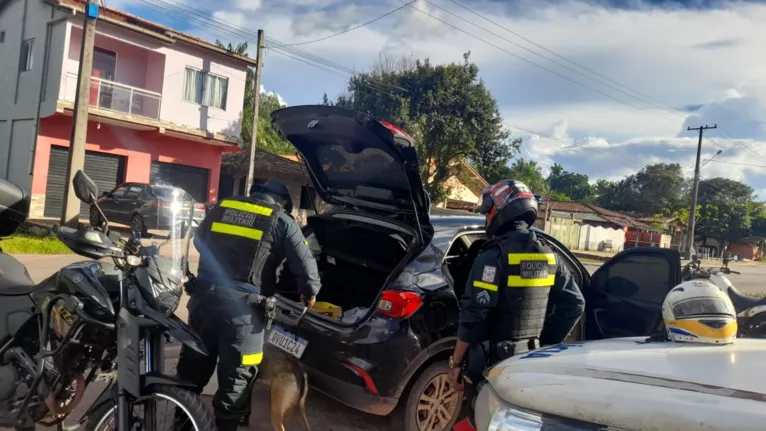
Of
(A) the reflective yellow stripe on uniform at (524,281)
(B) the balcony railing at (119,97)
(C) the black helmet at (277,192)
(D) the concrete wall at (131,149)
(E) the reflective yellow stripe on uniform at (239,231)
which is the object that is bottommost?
(A) the reflective yellow stripe on uniform at (524,281)

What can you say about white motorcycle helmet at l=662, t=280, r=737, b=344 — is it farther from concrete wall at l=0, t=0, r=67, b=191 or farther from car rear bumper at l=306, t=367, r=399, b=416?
concrete wall at l=0, t=0, r=67, b=191

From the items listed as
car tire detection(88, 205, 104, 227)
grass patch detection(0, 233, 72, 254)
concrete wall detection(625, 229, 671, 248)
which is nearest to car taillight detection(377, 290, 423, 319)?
car tire detection(88, 205, 104, 227)

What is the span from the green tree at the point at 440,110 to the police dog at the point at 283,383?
20.2 m

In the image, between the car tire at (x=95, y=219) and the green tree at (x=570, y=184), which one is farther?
the green tree at (x=570, y=184)

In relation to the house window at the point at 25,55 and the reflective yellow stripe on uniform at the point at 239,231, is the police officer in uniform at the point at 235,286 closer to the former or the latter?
the reflective yellow stripe on uniform at the point at 239,231

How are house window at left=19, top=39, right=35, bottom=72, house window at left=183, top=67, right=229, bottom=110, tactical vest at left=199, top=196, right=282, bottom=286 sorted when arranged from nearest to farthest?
tactical vest at left=199, top=196, right=282, bottom=286
house window at left=19, top=39, right=35, bottom=72
house window at left=183, top=67, right=229, bottom=110

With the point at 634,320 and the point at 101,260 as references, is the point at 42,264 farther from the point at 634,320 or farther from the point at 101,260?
the point at 634,320

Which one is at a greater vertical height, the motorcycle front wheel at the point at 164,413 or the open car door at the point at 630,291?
the open car door at the point at 630,291

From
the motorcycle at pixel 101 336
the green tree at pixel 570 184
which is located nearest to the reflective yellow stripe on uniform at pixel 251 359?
the motorcycle at pixel 101 336

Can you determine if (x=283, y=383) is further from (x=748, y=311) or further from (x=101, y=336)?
(x=748, y=311)

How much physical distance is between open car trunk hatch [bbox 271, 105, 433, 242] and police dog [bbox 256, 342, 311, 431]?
1208 mm

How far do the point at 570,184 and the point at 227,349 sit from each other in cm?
7795

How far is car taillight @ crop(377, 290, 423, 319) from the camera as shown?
3.47m

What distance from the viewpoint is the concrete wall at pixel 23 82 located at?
17.5m
